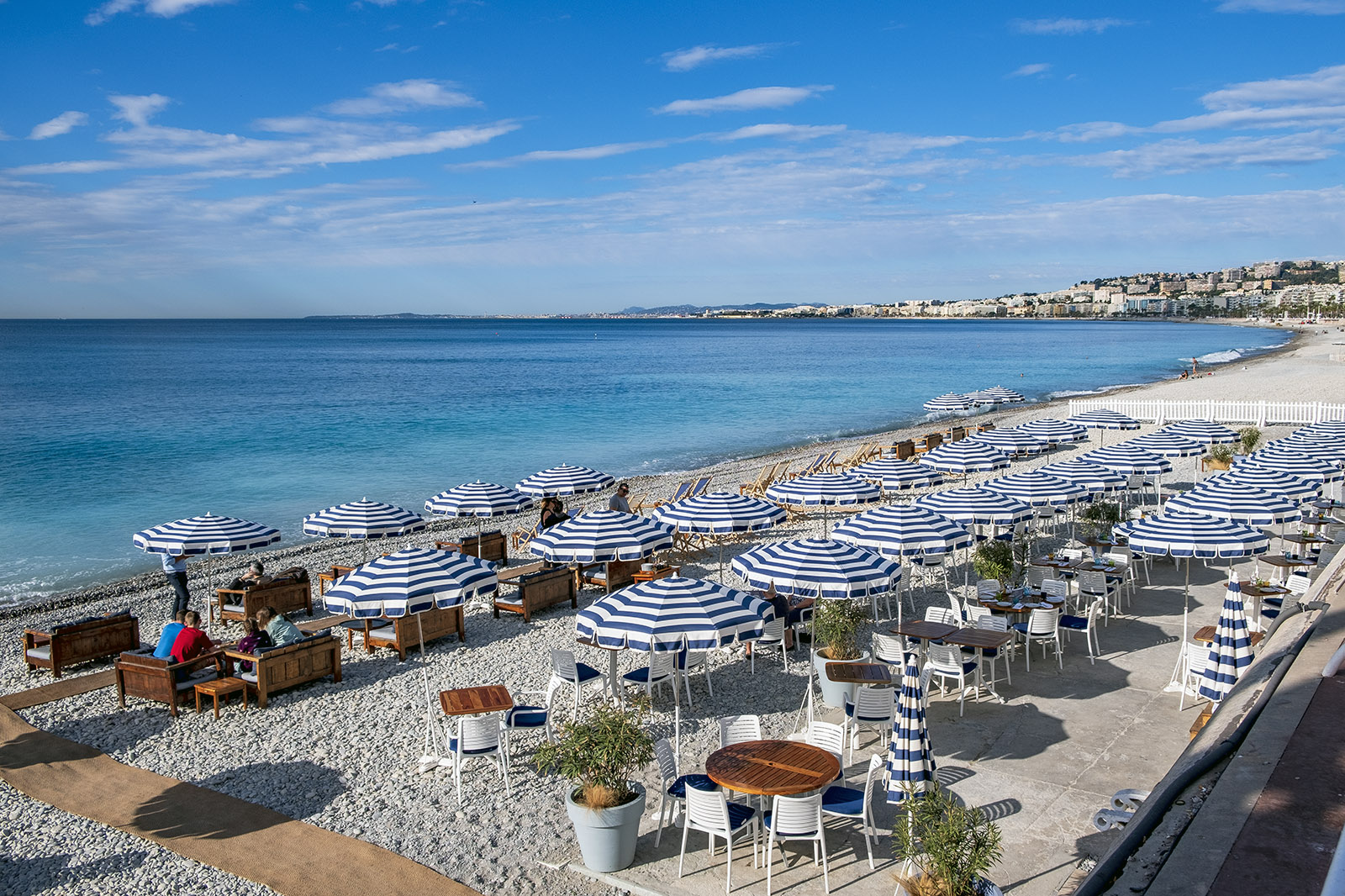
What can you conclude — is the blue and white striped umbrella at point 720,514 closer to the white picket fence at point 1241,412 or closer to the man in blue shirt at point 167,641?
the man in blue shirt at point 167,641

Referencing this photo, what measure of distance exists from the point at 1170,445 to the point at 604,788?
17.5m

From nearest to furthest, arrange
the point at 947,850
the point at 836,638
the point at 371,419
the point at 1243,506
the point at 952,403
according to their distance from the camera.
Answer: the point at 947,850 → the point at 836,638 → the point at 1243,506 → the point at 952,403 → the point at 371,419

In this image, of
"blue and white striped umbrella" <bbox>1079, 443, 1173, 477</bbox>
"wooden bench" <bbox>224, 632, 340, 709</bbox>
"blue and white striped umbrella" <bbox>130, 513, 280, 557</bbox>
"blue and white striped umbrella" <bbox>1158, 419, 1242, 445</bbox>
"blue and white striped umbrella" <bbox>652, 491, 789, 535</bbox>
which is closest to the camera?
"wooden bench" <bbox>224, 632, 340, 709</bbox>

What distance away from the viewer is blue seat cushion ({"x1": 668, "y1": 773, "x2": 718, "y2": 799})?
270 inches

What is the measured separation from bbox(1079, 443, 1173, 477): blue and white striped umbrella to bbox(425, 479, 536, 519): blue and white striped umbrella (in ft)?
36.3

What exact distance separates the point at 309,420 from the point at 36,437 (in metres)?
12.2

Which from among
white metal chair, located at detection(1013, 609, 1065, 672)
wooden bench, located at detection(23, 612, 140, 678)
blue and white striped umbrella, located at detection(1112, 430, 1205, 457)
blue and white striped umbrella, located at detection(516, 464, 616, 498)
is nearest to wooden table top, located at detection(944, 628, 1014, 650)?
white metal chair, located at detection(1013, 609, 1065, 672)

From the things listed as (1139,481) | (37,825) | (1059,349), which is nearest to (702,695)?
(37,825)

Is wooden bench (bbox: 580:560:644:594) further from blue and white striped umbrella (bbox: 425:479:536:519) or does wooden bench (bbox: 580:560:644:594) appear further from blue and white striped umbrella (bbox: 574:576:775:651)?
blue and white striped umbrella (bbox: 574:576:775:651)

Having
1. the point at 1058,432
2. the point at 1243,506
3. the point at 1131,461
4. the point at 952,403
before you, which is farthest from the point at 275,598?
the point at 952,403

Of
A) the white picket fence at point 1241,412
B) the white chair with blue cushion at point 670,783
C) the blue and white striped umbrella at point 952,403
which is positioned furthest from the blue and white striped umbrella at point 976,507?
the blue and white striped umbrella at point 952,403

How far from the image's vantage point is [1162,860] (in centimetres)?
398

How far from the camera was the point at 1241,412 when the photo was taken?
3312 cm

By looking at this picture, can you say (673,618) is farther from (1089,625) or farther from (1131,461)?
(1131,461)
